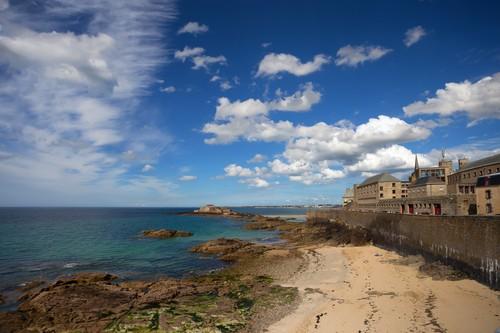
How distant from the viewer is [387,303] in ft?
53.8

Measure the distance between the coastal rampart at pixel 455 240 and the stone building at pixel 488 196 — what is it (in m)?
8.26

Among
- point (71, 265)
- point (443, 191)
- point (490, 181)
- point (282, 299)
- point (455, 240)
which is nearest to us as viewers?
point (282, 299)

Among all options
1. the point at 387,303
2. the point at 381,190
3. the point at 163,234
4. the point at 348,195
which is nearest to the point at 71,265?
the point at 163,234

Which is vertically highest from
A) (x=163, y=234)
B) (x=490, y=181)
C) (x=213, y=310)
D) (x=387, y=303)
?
(x=490, y=181)

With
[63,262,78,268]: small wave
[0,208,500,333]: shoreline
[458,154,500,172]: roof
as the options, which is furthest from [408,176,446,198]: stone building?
[63,262,78,268]: small wave

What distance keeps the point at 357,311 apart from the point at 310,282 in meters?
6.26

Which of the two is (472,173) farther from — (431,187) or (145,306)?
(145,306)

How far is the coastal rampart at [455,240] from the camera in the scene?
55.8 ft

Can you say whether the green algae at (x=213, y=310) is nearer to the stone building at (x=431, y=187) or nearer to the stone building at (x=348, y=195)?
the stone building at (x=431, y=187)

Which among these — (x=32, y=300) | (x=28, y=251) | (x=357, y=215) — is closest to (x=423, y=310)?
(x=32, y=300)

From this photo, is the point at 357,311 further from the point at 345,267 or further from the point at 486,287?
the point at 345,267

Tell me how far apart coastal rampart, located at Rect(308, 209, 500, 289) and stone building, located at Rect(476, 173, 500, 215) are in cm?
826

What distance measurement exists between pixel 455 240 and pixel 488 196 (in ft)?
47.2

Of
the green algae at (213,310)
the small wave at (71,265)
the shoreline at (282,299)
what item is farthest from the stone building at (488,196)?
the small wave at (71,265)
